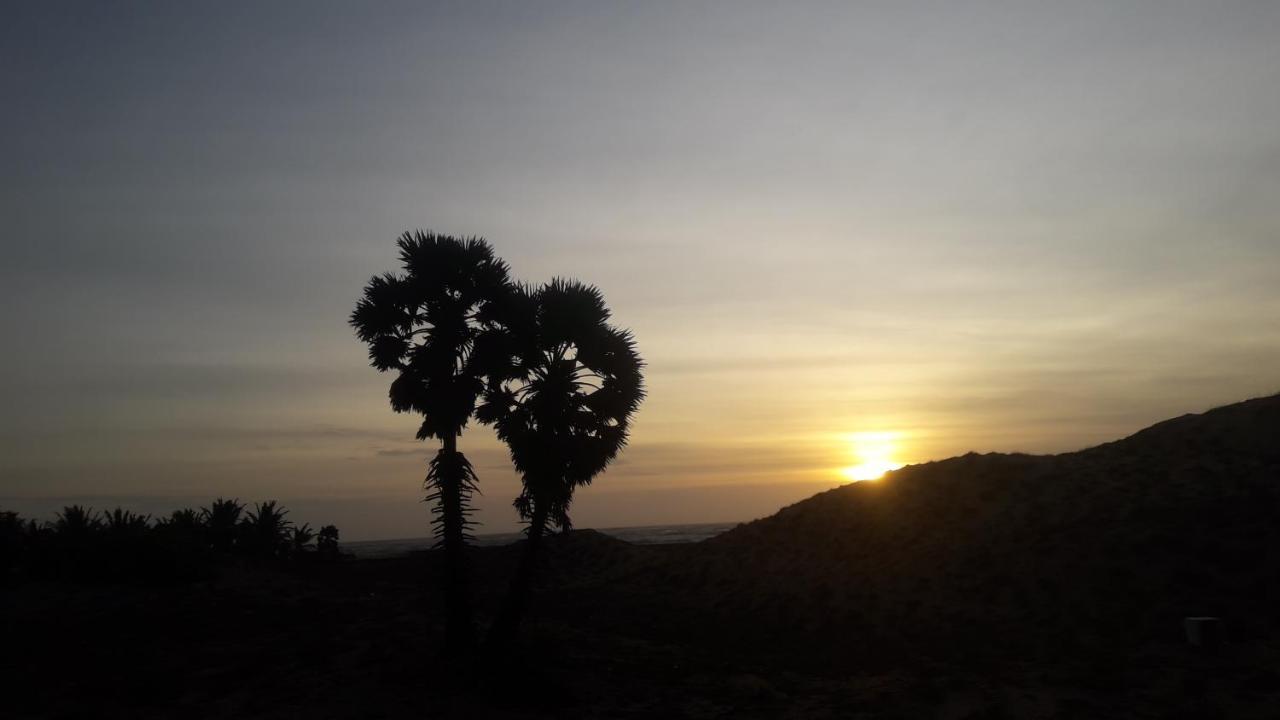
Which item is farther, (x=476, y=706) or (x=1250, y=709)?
(x=476, y=706)

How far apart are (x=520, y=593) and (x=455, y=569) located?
1680 mm

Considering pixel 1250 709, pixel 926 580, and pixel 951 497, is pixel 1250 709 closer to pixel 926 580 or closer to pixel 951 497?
pixel 926 580

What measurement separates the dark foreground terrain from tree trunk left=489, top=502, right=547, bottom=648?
1.80 feet

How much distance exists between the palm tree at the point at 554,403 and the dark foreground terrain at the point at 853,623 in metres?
3.39

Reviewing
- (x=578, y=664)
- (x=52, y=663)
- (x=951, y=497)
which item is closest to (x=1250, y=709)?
(x=578, y=664)

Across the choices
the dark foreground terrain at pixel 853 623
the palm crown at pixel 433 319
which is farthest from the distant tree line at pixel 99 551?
the palm crown at pixel 433 319

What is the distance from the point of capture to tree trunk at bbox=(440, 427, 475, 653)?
60.3 feet

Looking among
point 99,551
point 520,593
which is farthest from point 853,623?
point 99,551

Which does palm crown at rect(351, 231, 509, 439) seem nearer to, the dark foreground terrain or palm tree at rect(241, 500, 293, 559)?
the dark foreground terrain

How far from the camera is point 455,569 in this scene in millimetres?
18422

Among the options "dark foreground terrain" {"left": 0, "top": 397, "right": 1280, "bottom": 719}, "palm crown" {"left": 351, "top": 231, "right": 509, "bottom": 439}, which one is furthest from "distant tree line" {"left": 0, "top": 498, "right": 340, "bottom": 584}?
"palm crown" {"left": 351, "top": 231, "right": 509, "bottom": 439}

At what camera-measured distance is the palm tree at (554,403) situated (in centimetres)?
1855

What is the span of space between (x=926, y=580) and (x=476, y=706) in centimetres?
1537

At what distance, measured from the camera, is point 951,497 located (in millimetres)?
29594
